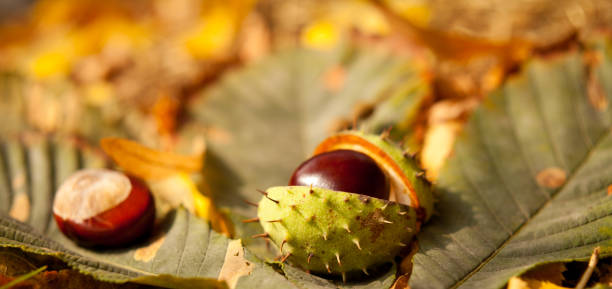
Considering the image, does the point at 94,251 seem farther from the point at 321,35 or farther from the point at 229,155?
the point at 321,35

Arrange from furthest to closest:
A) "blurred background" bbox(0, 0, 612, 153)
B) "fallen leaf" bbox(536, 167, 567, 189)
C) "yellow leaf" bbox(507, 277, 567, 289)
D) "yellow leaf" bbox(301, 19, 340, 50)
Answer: "yellow leaf" bbox(301, 19, 340, 50) < "blurred background" bbox(0, 0, 612, 153) < "fallen leaf" bbox(536, 167, 567, 189) < "yellow leaf" bbox(507, 277, 567, 289)

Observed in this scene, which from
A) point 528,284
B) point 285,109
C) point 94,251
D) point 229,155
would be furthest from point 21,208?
point 528,284

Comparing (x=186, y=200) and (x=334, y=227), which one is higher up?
(x=334, y=227)

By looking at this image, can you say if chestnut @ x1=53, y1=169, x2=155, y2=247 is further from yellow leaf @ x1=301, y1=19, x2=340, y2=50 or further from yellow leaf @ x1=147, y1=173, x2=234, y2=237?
yellow leaf @ x1=301, y1=19, x2=340, y2=50

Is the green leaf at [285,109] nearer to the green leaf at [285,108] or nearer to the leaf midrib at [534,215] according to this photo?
the green leaf at [285,108]

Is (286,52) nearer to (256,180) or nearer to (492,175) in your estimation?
(256,180)

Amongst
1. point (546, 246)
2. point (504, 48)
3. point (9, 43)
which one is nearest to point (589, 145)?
point (546, 246)

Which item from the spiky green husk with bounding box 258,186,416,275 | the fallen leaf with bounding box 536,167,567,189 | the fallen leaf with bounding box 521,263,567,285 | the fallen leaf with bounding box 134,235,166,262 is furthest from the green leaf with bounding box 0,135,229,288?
the fallen leaf with bounding box 536,167,567,189

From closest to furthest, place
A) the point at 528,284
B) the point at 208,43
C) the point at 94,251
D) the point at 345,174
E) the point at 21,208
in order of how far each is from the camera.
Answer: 1. the point at 528,284
2. the point at 345,174
3. the point at 94,251
4. the point at 21,208
5. the point at 208,43
